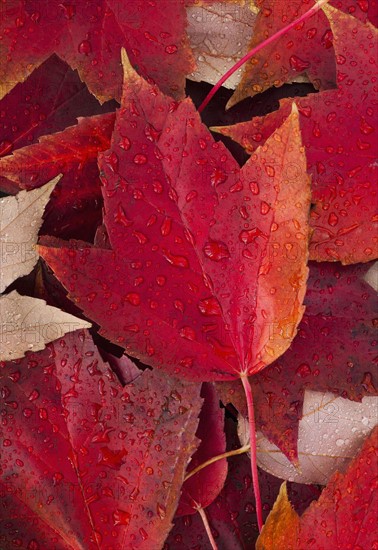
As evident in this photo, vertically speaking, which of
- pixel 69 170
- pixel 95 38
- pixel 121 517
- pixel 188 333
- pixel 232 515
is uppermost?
pixel 95 38

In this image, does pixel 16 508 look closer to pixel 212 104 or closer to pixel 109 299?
pixel 109 299

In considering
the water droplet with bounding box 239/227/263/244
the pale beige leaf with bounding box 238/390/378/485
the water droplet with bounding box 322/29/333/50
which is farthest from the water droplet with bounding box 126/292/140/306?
the water droplet with bounding box 322/29/333/50

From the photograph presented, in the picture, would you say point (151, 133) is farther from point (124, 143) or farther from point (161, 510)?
point (161, 510)

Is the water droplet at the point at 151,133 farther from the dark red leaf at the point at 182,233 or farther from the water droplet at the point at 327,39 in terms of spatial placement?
the water droplet at the point at 327,39

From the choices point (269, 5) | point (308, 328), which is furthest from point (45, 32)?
point (308, 328)

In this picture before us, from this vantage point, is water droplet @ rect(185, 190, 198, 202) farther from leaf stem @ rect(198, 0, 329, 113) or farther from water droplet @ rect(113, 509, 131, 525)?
water droplet @ rect(113, 509, 131, 525)

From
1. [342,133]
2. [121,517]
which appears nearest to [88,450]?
[121,517]
